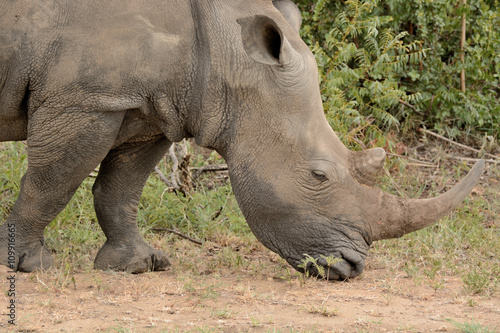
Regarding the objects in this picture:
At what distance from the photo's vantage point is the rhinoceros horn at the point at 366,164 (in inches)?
203

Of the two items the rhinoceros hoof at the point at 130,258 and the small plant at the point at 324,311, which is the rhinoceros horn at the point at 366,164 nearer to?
the small plant at the point at 324,311

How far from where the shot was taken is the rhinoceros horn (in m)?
5.17

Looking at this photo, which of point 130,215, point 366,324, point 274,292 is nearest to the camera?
point 366,324

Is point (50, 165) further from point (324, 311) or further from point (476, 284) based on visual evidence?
point (476, 284)

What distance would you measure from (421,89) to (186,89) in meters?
4.87

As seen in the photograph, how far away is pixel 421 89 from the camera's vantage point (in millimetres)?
9305

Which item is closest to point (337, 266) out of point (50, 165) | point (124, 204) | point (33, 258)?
point (124, 204)

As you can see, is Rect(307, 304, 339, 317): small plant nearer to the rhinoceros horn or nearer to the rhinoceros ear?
the rhinoceros horn

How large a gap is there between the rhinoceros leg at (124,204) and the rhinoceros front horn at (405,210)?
164cm

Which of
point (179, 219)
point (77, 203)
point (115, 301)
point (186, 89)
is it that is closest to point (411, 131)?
point (179, 219)

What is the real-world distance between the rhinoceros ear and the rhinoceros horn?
0.80 meters

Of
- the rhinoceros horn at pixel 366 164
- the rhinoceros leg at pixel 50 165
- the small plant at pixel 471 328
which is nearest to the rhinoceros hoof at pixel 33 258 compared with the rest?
the rhinoceros leg at pixel 50 165

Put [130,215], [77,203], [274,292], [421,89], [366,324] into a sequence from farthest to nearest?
[421,89] → [77,203] → [130,215] → [274,292] → [366,324]

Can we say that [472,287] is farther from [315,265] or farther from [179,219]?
[179,219]
